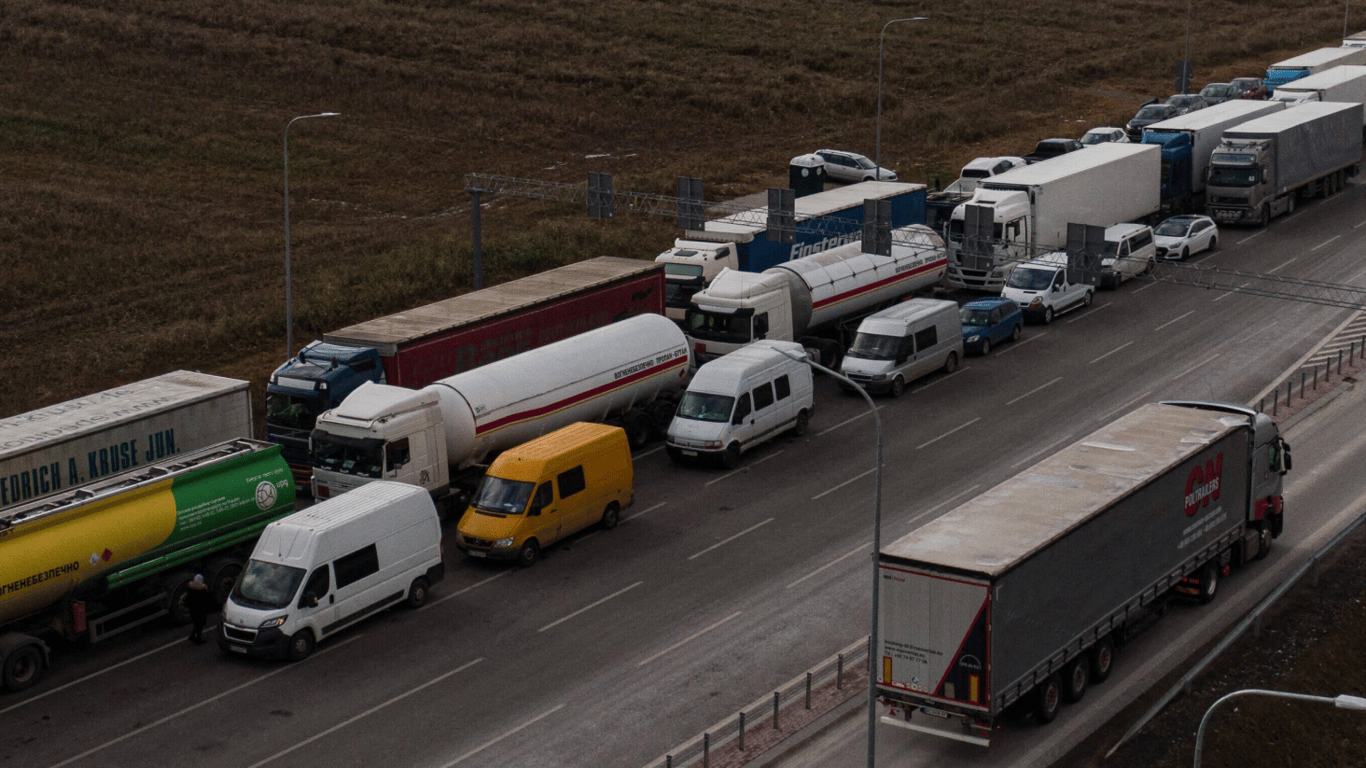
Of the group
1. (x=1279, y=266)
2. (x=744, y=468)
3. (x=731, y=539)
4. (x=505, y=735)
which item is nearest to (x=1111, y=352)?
(x=1279, y=266)

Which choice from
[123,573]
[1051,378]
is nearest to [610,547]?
[123,573]

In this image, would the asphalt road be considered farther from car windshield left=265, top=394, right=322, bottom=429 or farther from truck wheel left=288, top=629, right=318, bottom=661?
car windshield left=265, top=394, right=322, bottom=429

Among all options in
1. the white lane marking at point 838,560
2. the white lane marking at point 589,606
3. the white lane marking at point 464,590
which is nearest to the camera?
the white lane marking at point 589,606

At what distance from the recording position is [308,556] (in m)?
27.8

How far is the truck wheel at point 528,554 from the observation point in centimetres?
3180

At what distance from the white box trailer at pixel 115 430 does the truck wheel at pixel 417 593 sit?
663 cm

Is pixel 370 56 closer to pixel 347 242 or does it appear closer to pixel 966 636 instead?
pixel 347 242

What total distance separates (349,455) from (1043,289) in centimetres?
2504

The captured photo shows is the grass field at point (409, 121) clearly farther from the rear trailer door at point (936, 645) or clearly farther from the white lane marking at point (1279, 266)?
the rear trailer door at point (936, 645)

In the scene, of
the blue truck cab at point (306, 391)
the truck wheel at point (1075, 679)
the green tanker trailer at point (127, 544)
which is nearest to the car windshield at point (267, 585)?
the green tanker trailer at point (127, 544)

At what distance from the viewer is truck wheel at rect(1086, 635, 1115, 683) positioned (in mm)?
25828

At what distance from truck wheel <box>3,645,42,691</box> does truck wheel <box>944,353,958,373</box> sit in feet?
85.8

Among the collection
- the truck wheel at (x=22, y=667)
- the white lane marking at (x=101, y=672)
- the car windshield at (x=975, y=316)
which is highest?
the car windshield at (x=975, y=316)

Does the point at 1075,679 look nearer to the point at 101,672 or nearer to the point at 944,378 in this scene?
the point at 101,672
